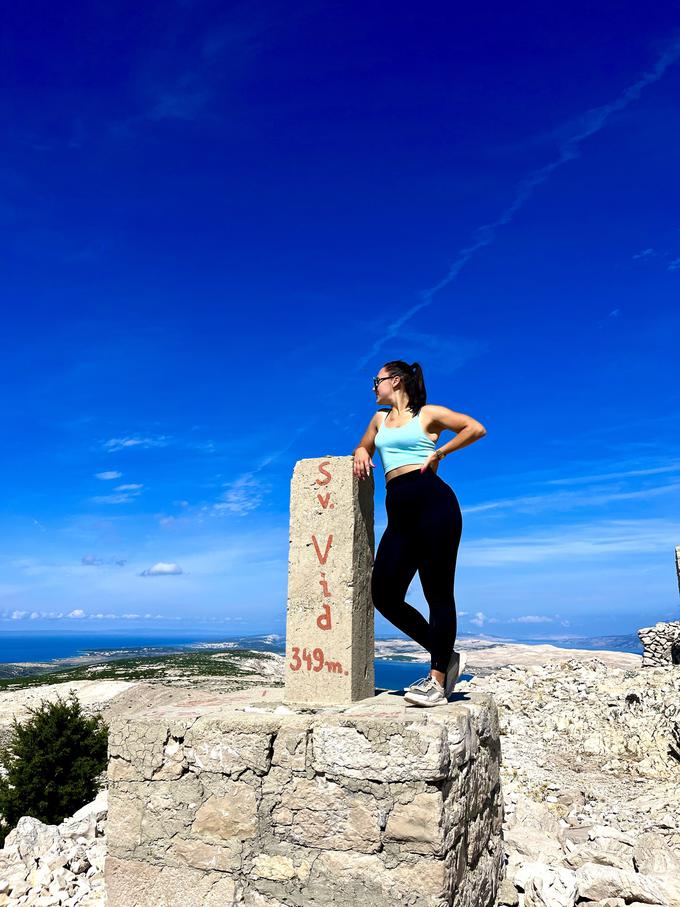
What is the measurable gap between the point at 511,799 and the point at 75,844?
5.07 metres

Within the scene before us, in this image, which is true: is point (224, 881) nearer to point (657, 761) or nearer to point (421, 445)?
point (421, 445)

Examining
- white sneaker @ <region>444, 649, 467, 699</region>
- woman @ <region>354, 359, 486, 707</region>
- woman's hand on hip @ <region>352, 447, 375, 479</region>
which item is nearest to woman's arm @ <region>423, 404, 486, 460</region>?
woman @ <region>354, 359, 486, 707</region>

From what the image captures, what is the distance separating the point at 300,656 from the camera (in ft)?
17.0

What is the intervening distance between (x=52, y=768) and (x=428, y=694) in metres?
8.23

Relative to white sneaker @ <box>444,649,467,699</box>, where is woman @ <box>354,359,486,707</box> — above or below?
above

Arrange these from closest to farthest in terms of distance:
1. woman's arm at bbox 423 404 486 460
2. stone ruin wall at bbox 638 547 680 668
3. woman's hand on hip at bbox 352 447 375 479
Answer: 1. woman's arm at bbox 423 404 486 460
2. woman's hand on hip at bbox 352 447 375 479
3. stone ruin wall at bbox 638 547 680 668

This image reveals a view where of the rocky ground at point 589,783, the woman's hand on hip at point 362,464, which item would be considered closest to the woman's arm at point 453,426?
the woman's hand on hip at point 362,464

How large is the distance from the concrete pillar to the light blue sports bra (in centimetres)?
31

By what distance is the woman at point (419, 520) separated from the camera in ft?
16.3

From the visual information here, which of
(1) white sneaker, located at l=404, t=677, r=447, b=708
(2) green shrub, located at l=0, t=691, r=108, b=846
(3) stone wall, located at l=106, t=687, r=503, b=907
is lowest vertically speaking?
(2) green shrub, located at l=0, t=691, r=108, b=846

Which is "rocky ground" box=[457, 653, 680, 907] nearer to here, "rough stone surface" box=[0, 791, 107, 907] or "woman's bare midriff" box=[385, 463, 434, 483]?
"woman's bare midriff" box=[385, 463, 434, 483]

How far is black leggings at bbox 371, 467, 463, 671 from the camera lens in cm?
498

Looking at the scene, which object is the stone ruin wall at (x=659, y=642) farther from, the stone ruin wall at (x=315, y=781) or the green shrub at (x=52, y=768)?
the stone ruin wall at (x=315, y=781)

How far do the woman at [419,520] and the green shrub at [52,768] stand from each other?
7666 millimetres
